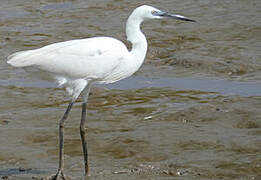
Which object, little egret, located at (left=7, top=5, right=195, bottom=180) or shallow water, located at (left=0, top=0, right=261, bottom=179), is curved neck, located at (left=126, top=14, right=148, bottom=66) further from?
shallow water, located at (left=0, top=0, right=261, bottom=179)

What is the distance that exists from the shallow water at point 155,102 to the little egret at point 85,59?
2.75ft

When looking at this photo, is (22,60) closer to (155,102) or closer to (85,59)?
(85,59)

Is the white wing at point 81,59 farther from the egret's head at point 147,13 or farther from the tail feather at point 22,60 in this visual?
the egret's head at point 147,13

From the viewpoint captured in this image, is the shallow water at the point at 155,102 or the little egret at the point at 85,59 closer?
the little egret at the point at 85,59

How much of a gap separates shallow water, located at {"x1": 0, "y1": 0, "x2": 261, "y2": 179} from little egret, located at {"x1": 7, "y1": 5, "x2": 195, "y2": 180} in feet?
2.75

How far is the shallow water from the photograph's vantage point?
7.26m

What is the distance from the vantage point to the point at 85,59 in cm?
689

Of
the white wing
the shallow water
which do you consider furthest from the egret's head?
the shallow water

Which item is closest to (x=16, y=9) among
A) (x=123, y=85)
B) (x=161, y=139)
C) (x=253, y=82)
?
(x=123, y=85)

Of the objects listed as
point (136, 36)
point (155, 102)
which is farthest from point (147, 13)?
point (155, 102)

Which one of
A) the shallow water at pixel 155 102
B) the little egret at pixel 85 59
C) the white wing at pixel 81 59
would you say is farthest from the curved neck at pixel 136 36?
the shallow water at pixel 155 102

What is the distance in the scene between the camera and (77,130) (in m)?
8.38

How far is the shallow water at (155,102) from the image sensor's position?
23.8ft

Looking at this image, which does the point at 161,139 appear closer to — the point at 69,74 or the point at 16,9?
the point at 69,74
